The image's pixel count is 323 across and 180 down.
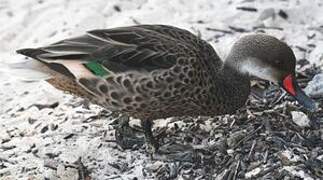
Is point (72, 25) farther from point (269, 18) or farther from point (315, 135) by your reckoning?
point (315, 135)

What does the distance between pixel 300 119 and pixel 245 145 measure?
328 mm

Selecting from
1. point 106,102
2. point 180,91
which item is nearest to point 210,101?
point 180,91

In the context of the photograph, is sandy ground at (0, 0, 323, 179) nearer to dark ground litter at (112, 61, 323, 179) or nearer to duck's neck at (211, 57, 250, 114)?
dark ground litter at (112, 61, 323, 179)

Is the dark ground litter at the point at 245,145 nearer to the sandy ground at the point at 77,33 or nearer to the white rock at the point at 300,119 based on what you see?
the white rock at the point at 300,119

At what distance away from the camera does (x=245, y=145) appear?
10.9ft

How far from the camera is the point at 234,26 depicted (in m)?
4.57

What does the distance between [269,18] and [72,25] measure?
1.38 meters

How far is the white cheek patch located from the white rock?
0.27m

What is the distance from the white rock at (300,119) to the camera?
3.42 meters

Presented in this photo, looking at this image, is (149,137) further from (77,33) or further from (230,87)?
(77,33)

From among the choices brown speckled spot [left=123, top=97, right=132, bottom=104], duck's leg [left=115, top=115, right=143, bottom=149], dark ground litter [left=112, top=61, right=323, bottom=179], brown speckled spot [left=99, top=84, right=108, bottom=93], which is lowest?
dark ground litter [left=112, top=61, right=323, bottom=179]

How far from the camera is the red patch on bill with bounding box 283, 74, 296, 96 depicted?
331 cm

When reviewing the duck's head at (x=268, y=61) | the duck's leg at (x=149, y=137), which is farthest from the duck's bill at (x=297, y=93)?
the duck's leg at (x=149, y=137)

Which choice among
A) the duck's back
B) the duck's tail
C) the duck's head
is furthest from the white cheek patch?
the duck's tail
